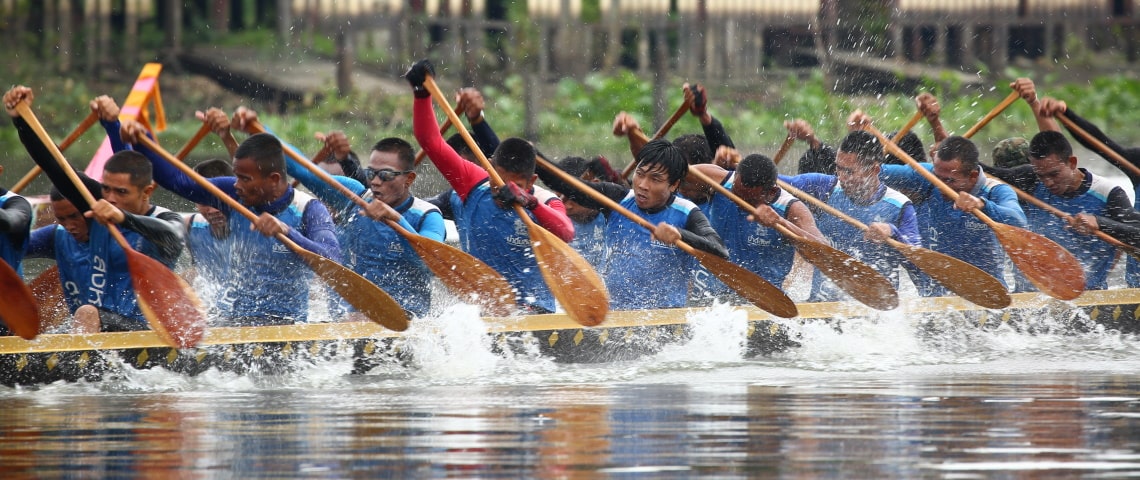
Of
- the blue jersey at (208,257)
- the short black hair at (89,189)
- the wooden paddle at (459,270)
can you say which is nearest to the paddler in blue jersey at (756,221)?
the wooden paddle at (459,270)

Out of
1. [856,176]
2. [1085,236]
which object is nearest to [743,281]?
[856,176]

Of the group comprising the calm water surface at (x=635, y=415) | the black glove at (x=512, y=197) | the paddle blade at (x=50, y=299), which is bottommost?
the calm water surface at (x=635, y=415)

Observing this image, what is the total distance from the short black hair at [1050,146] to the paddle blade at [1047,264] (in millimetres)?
574

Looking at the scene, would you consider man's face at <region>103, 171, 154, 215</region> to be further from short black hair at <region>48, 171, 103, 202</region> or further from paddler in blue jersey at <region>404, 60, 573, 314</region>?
paddler in blue jersey at <region>404, 60, 573, 314</region>

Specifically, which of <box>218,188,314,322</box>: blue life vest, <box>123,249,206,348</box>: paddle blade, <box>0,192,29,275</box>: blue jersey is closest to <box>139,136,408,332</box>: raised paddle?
<box>218,188,314,322</box>: blue life vest

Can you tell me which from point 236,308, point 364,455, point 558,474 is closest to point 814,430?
point 558,474

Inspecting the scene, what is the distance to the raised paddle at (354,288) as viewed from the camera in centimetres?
662

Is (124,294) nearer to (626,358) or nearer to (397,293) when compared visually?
(397,293)

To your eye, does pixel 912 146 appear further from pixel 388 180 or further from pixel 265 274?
pixel 265 274

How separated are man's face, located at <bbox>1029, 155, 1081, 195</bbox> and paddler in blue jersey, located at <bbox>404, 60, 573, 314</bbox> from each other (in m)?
2.79

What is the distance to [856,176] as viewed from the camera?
8086mm

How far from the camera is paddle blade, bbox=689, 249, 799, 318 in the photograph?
287 inches

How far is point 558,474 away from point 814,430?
1.07 m

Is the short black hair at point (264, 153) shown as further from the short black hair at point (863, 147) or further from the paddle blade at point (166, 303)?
the short black hair at point (863, 147)
